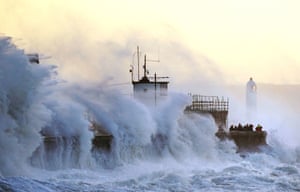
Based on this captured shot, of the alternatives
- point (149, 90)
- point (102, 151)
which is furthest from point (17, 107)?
point (149, 90)

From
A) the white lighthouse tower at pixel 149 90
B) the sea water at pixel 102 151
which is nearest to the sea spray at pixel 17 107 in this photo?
the sea water at pixel 102 151

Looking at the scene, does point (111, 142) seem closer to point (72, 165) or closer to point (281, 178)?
point (72, 165)

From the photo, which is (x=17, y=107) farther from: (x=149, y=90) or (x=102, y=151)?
(x=149, y=90)

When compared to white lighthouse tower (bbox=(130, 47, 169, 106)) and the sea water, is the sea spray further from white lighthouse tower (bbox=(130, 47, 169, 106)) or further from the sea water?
white lighthouse tower (bbox=(130, 47, 169, 106))

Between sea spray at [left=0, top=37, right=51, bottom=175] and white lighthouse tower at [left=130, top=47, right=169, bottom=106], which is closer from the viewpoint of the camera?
sea spray at [left=0, top=37, right=51, bottom=175]

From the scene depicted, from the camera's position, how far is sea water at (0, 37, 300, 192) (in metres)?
25.8

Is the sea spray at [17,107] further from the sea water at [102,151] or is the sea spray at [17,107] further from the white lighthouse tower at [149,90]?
the white lighthouse tower at [149,90]

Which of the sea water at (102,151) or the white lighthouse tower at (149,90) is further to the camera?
the white lighthouse tower at (149,90)

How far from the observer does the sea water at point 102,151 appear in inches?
1016

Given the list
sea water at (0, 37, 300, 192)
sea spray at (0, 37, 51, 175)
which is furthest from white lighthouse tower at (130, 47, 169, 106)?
sea spray at (0, 37, 51, 175)

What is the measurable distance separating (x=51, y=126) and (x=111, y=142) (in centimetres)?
370

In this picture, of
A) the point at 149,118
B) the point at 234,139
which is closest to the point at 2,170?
the point at 149,118

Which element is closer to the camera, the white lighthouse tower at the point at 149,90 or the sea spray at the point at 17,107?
the sea spray at the point at 17,107

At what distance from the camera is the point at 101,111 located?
115 ft
